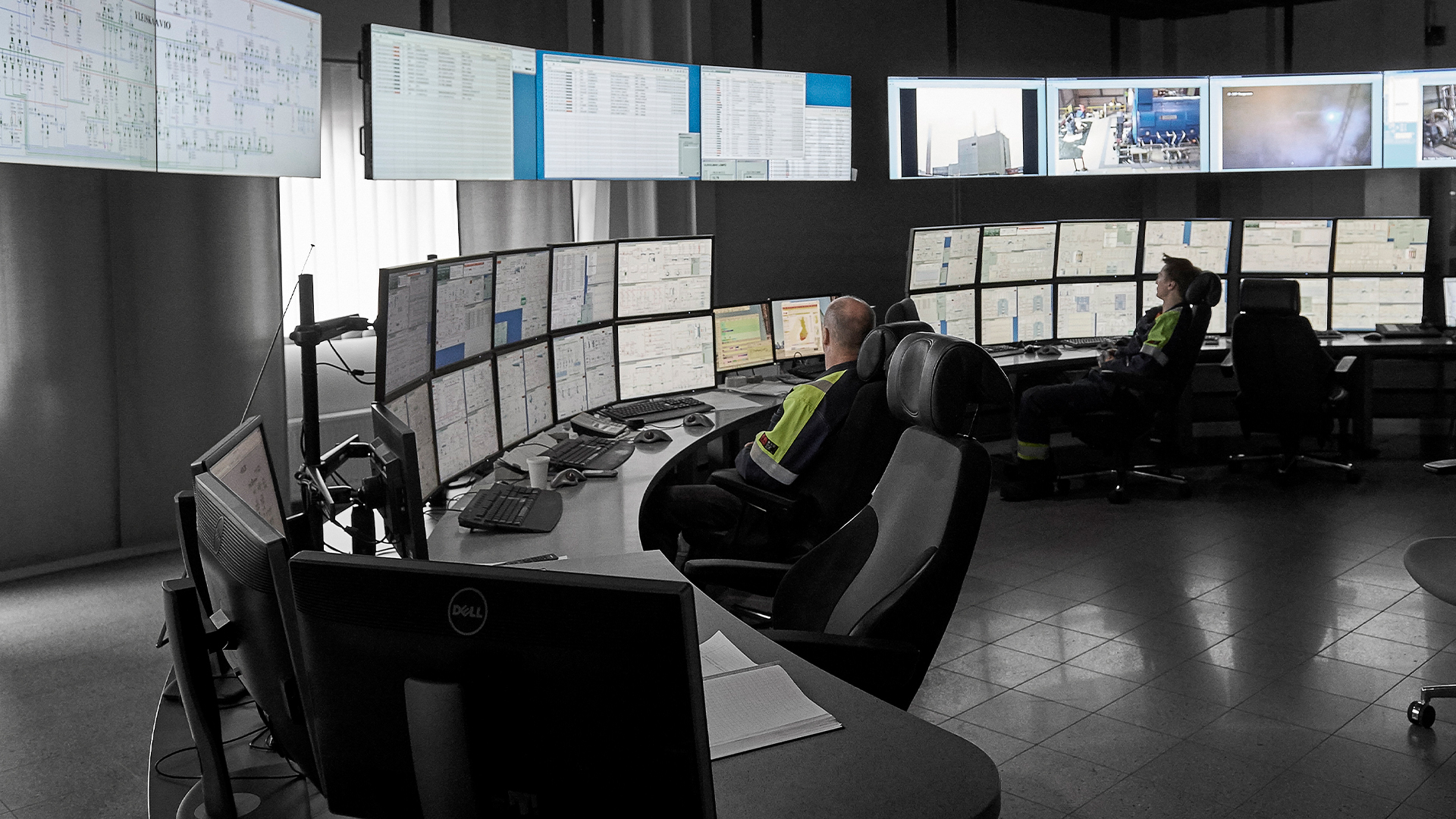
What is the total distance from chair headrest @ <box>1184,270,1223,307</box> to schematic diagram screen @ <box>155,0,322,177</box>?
154 inches

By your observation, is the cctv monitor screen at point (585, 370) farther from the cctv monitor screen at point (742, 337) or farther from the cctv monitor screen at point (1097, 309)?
the cctv monitor screen at point (1097, 309)

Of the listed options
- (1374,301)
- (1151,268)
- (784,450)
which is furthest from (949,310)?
(784,450)

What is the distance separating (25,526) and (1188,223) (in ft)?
18.8

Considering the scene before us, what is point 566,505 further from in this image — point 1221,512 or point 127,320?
point 1221,512

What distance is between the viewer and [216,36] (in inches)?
155

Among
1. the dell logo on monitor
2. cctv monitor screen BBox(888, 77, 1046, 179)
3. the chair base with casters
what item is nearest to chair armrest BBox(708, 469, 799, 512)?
the chair base with casters

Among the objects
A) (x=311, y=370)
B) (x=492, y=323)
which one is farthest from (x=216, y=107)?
(x=311, y=370)

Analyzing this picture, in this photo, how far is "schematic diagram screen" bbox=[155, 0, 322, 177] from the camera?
386 centimetres

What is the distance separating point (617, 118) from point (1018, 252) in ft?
7.55

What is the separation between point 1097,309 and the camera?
20.8 feet

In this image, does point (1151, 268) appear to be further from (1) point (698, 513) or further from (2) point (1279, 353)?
(1) point (698, 513)

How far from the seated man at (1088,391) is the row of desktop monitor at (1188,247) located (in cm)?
59

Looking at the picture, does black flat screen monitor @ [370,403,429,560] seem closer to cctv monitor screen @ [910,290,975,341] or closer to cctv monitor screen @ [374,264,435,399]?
cctv monitor screen @ [374,264,435,399]

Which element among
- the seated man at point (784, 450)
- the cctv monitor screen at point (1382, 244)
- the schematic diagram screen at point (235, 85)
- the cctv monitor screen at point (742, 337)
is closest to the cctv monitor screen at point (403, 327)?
the seated man at point (784, 450)
